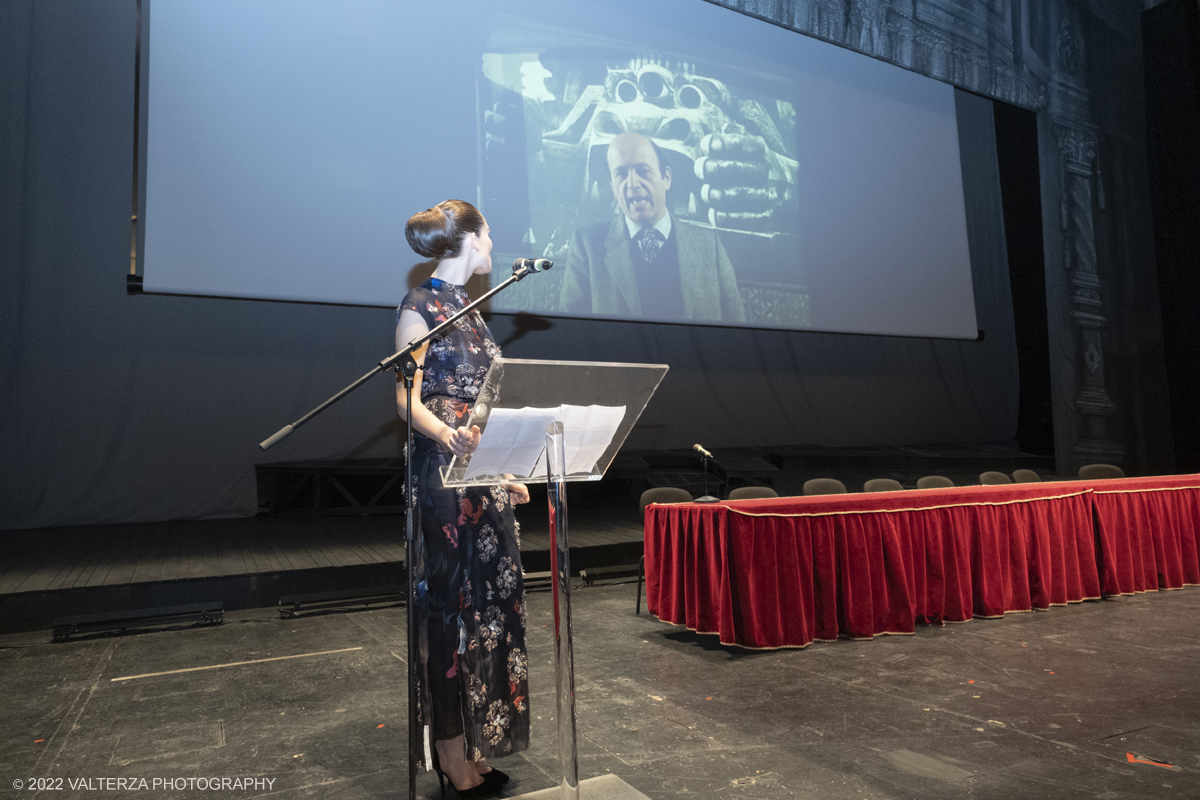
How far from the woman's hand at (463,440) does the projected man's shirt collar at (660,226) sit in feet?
16.0

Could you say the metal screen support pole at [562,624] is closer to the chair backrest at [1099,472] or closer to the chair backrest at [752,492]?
the chair backrest at [752,492]

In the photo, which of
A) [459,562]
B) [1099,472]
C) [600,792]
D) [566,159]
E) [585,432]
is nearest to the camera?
[585,432]

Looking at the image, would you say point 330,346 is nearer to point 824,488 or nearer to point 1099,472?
point 824,488

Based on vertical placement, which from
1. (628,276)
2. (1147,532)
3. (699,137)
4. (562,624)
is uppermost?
(699,137)

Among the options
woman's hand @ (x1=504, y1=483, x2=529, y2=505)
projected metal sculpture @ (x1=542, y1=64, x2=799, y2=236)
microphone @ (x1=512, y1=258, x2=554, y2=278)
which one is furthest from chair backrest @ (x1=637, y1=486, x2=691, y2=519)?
projected metal sculpture @ (x1=542, y1=64, x2=799, y2=236)

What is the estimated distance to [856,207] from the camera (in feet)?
23.6

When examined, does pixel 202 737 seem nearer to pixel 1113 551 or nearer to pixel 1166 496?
pixel 1113 551

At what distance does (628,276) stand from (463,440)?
4909mm

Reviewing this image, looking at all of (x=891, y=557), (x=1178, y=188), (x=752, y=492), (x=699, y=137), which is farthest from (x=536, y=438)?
(x=1178, y=188)

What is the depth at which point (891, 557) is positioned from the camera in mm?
3305

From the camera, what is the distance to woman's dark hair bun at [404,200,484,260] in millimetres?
1769

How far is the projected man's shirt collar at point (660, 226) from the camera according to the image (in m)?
6.11

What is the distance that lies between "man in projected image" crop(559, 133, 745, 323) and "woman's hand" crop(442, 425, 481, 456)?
4.55 meters

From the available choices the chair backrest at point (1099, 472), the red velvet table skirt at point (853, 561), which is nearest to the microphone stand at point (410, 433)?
the red velvet table skirt at point (853, 561)
